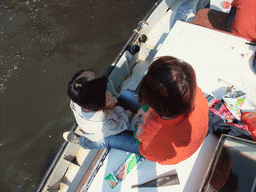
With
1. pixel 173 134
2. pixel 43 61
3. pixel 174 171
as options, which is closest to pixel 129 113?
pixel 174 171

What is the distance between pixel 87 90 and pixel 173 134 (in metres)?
0.67

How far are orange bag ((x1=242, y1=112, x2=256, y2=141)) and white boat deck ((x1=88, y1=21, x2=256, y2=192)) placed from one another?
0.15 metres

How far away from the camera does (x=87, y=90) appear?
130 cm

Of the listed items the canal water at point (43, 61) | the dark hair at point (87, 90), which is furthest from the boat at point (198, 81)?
the canal water at point (43, 61)

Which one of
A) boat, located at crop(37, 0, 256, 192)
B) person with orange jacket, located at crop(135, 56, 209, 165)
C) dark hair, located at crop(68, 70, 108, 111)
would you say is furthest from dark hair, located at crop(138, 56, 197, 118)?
boat, located at crop(37, 0, 256, 192)

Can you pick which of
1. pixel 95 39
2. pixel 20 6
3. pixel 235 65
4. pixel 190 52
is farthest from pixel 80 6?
pixel 235 65

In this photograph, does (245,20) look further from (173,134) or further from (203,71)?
(173,134)

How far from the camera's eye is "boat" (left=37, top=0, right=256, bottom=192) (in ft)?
5.38

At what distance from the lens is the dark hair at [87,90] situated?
1.31 meters

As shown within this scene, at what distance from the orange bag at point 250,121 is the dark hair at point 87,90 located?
1472mm

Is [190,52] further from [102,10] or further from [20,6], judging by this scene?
[20,6]

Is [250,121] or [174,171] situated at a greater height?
[250,121]

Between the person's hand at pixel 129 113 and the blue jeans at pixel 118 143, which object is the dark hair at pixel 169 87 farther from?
the person's hand at pixel 129 113

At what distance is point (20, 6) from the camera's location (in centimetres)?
452
